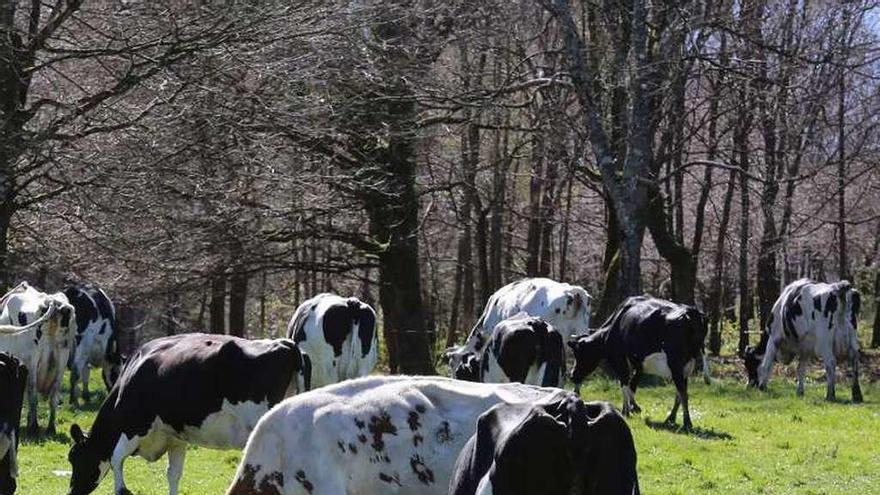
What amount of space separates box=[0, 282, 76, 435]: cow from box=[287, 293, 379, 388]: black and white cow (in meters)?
3.21

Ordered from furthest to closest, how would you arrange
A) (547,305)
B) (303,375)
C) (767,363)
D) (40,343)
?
(767,363)
(547,305)
(40,343)
(303,375)

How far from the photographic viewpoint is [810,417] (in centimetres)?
1861

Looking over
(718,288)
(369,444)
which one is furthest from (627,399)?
(718,288)

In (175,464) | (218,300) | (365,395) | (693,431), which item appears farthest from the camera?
(218,300)

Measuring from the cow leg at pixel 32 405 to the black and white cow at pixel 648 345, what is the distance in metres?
7.80

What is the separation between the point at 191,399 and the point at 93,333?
1180 cm

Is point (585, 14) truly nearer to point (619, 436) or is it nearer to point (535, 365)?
point (535, 365)

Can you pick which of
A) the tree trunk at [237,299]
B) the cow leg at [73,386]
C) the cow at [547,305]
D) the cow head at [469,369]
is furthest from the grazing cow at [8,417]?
the tree trunk at [237,299]

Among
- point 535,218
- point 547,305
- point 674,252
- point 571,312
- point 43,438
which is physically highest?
point 535,218

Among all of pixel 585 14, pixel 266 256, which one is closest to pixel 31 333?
pixel 266 256

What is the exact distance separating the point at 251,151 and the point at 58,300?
3648 mm

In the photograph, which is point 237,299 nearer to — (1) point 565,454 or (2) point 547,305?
(2) point 547,305

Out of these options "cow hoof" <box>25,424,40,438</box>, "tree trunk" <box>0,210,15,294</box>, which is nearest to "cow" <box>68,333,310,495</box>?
"tree trunk" <box>0,210,15,294</box>

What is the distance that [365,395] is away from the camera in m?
7.62
